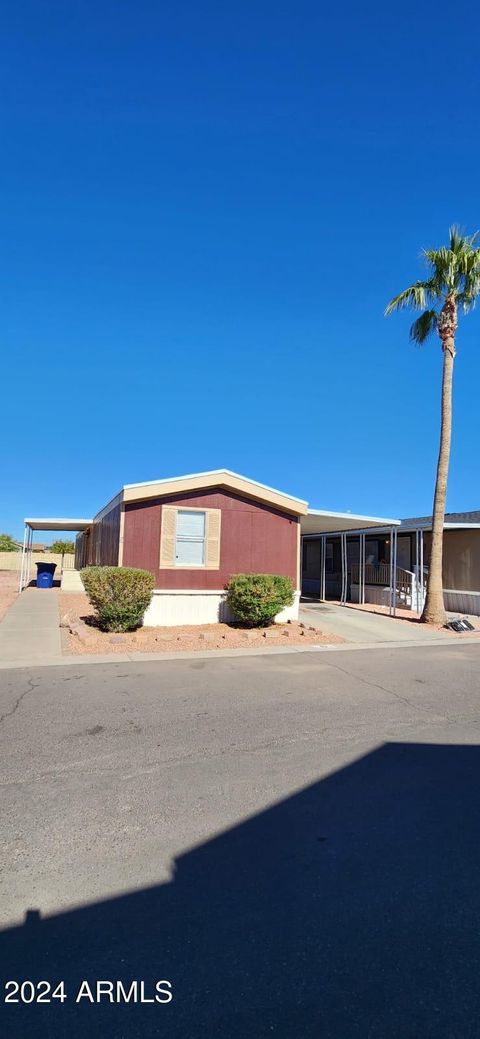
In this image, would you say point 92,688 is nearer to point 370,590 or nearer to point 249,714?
point 249,714

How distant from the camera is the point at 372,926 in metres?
2.54

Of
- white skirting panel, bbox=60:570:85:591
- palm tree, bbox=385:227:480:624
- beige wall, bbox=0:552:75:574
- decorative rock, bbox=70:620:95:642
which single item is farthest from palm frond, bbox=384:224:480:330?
beige wall, bbox=0:552:75:574

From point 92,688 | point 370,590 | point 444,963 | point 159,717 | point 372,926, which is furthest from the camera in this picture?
point 370,590

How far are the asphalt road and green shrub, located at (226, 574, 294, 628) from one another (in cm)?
651

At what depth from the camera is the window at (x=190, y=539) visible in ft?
44.4

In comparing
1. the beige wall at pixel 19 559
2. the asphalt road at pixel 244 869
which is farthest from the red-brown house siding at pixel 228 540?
the beige wall at pixel 19 559

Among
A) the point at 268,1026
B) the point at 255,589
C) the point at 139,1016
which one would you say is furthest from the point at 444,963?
the point at 255,589

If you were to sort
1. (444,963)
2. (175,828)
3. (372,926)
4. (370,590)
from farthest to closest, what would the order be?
(370,590) → (175,828) → (372,926) → (444,963)

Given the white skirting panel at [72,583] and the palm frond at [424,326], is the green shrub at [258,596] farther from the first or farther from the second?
the white skirting panel at [72,583]

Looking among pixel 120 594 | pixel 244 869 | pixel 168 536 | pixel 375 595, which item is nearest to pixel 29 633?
pixel 120 594

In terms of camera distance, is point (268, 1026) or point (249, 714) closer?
point (268, 1026)

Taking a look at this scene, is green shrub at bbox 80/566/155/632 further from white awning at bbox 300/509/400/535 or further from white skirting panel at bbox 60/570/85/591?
white skirting panel at bbox 60/570/85/591

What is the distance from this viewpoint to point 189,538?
13.7 metres

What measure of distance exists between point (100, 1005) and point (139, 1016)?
0.55 feet
